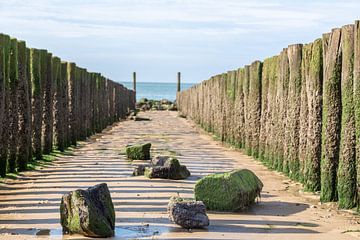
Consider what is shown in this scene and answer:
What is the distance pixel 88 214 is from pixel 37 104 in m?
8.99

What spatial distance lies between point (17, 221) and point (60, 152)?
10039 millimetres

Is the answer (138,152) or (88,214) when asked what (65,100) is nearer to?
(138,152)

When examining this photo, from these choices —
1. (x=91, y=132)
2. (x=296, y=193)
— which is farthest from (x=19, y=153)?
(x=91, y=132)

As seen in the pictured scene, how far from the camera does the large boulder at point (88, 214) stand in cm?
822

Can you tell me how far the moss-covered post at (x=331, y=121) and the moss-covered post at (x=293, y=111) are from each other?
2282 millimetres

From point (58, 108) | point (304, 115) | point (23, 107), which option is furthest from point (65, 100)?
point (304, 115)

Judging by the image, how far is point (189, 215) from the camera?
8.74m

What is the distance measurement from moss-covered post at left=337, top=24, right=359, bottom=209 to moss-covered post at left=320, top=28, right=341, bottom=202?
305 millimetres

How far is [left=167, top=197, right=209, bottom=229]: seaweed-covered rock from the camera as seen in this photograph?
28.6 feet

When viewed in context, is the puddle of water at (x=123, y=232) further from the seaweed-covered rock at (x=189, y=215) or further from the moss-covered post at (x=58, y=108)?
the moss-covered post at (x=58, y=108)

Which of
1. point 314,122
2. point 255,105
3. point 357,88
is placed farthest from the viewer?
point 255,105

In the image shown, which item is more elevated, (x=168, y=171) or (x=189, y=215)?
(x=168, y=171)

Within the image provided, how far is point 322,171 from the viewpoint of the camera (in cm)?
1086

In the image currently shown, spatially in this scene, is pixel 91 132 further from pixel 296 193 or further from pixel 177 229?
pixel 177 229
